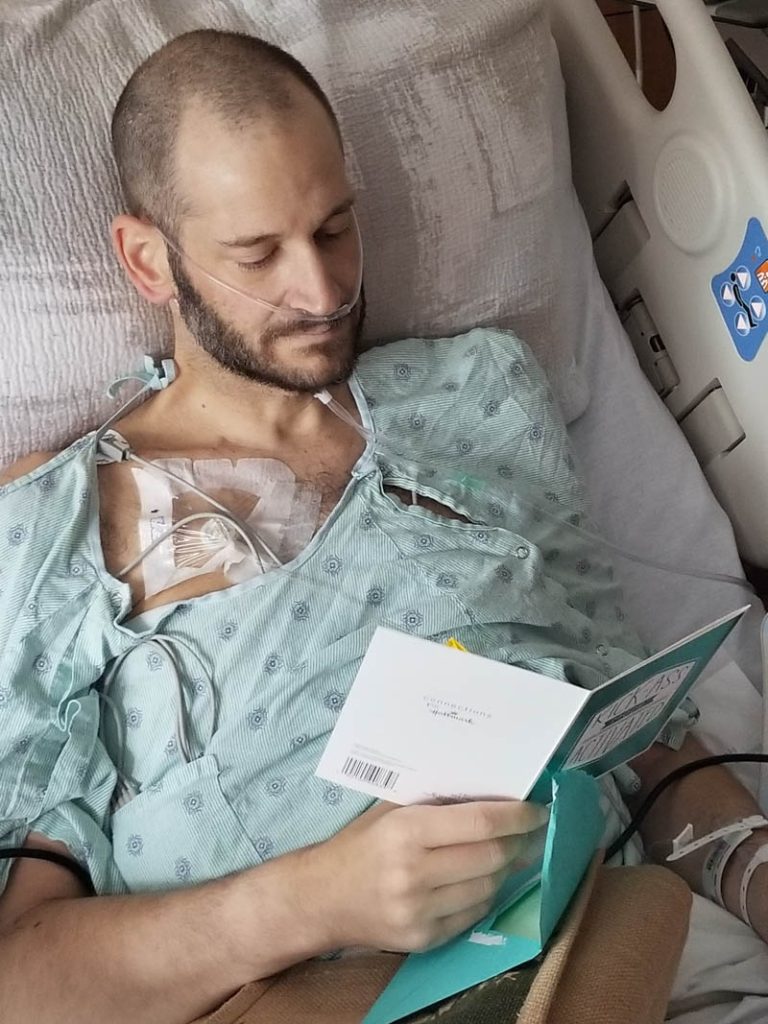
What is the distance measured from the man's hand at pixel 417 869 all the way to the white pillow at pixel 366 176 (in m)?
0.72

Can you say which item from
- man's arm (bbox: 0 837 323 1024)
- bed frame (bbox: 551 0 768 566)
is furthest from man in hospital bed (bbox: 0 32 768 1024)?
bed frame (bbox: 551 0 768 566)

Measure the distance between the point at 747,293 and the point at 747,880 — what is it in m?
0.79

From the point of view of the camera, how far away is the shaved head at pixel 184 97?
1.17 metres

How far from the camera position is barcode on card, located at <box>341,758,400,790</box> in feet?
2.79

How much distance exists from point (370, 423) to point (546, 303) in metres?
0.41

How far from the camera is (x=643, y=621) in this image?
1.56 m

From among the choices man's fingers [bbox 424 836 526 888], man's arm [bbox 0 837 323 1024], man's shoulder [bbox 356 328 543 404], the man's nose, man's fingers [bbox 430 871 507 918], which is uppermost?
the man's nose

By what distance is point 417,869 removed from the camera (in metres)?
0.88

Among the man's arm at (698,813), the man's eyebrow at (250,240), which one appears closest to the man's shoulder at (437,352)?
the man's eyebrow at (250,240)

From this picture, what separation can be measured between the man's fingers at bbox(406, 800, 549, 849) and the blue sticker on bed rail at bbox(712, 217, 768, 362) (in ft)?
2.88

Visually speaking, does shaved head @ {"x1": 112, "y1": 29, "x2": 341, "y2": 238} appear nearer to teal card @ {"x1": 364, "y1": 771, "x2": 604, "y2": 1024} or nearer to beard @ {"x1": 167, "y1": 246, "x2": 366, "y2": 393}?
beard @ {"x1": 167, "y1": 246, "x2": 366, "y2": 393}

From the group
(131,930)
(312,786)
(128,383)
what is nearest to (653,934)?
(312,786)

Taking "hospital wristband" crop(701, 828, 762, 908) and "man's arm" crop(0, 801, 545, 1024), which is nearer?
"man's arm" crop(0, 801, 545, 1024)

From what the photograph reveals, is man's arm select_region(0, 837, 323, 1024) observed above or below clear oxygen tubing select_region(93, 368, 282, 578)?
below
